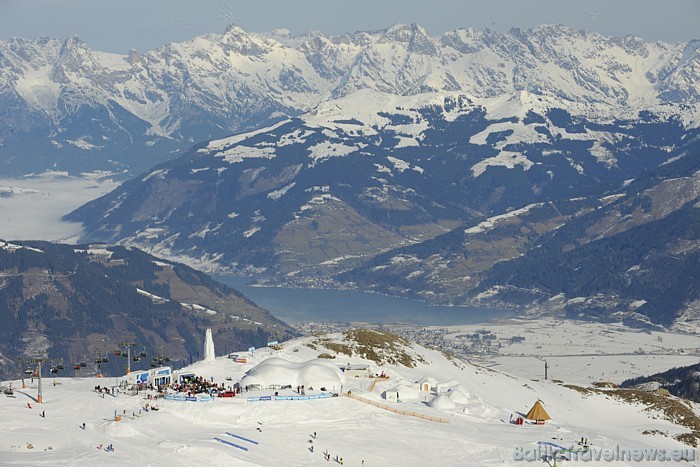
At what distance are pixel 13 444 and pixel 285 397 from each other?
40.7m

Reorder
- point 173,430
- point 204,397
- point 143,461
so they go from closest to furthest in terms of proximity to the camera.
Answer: point 143,461, point 173,430, point 204,397

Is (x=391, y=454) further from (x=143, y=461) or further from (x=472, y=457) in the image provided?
(x=143, y=461)

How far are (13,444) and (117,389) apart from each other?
111 feet

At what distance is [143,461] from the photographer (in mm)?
162625

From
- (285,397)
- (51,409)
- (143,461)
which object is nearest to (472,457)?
(285,397)

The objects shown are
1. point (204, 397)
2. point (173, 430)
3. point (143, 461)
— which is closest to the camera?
point (143, 461)

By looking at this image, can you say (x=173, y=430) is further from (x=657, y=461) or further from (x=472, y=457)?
(x=657, y=461)

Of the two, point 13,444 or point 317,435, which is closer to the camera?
point 13,444

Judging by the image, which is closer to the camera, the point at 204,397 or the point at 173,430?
the point at 173,430

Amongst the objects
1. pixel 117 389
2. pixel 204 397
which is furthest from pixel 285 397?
pixel 117 389

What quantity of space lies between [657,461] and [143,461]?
238 feet

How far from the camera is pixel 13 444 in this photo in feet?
547

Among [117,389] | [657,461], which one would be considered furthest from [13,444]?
[657,461]

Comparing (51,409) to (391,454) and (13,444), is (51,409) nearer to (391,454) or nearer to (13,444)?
(13,444)
